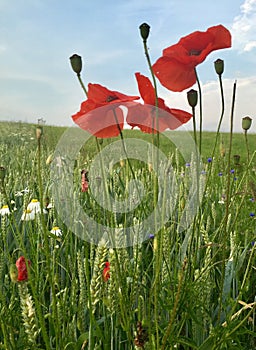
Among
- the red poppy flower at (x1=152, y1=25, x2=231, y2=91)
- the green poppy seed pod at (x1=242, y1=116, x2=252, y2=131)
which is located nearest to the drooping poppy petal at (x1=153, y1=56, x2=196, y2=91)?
the red poppy flower at (x1=152, y1=25, x2=231, y2=91)

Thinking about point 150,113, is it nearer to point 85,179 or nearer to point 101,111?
point 101,111

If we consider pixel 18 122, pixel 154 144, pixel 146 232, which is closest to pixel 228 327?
pixel 154 144

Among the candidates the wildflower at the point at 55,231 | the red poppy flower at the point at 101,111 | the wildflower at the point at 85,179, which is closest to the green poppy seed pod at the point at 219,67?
the red poppy flower at the point at 101,111

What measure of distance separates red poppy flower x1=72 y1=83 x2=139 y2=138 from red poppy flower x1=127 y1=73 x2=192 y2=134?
2 centimetres

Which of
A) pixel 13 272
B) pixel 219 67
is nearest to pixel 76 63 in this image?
pixel 219 67

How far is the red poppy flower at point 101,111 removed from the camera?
651 mm

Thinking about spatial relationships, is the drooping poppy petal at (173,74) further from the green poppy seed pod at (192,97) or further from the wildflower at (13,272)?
the wildflower at (13,272)

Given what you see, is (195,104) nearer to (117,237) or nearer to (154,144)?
(154,144)

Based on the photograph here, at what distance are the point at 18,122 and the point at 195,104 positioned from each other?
7.97 meters

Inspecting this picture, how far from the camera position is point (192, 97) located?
0.67 meters

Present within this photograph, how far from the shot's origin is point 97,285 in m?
0.69

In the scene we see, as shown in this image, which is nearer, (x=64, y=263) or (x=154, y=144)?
(x=154, y=144)

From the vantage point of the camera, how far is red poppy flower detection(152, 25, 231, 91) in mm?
660

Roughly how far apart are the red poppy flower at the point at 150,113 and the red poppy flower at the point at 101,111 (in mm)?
20
